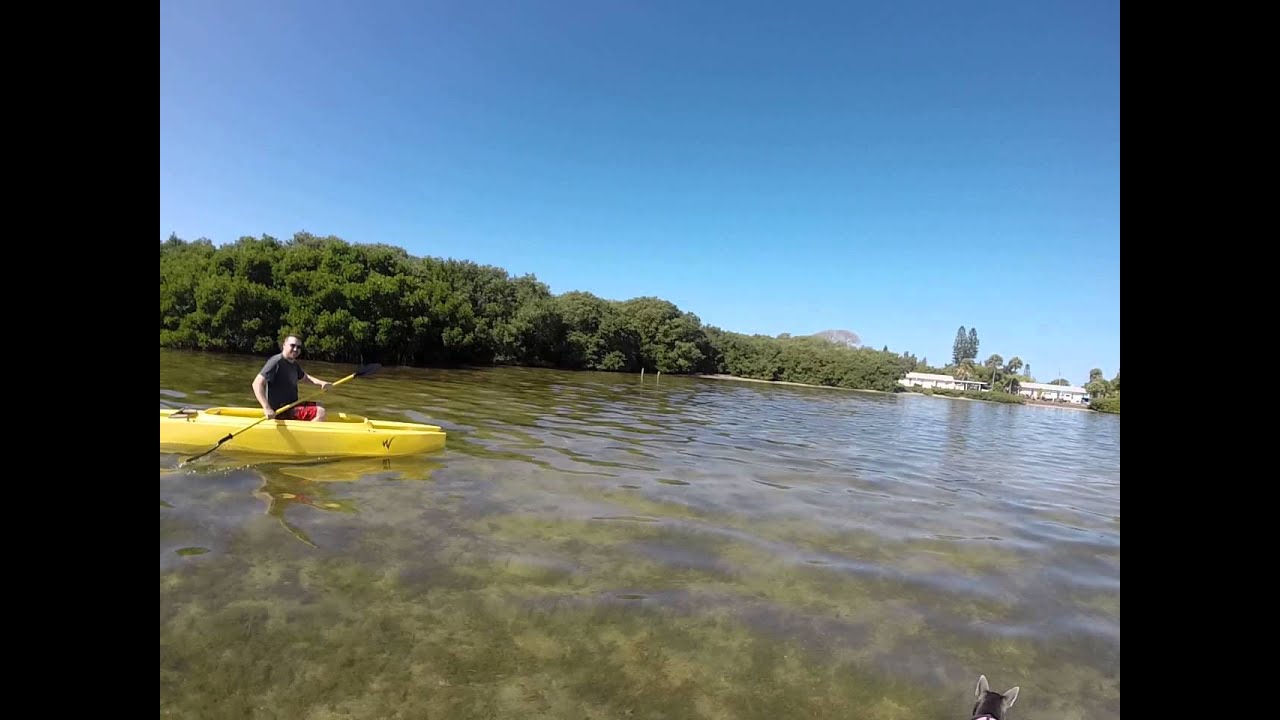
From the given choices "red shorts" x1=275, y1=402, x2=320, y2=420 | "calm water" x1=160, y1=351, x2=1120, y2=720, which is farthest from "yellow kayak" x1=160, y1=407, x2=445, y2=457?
"red shorts" x1=275, y1=402, x2=320, y2=420

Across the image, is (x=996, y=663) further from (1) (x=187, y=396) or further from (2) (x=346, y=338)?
(2) (x=346, y=338)

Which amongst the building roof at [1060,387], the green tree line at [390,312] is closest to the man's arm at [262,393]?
the green tree line at [390,312]

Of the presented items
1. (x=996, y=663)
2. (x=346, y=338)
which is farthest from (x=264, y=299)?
(x=996, y=663)

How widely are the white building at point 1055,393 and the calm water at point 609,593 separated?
432 ft

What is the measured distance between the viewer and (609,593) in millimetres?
5488

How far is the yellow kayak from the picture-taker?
356 inches

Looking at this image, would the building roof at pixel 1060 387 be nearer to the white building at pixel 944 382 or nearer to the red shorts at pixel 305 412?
the white building at pixel 944 382
